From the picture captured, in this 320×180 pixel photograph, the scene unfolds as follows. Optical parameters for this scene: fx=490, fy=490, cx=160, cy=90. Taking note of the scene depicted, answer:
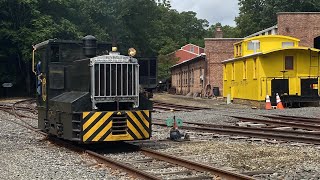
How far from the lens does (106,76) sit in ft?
37.3

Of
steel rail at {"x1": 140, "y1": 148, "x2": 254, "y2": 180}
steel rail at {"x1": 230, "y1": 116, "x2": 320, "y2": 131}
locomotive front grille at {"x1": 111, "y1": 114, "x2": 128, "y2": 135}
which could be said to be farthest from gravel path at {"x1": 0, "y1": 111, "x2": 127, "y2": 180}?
steel rail at {"x1": 230, "y1": 116, "x2": 320, "y2": 131}

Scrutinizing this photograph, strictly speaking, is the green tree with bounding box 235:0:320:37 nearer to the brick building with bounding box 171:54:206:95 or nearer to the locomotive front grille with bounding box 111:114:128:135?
the brick building with bounding box 171:54:206:95

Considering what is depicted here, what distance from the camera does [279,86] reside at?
28.5m

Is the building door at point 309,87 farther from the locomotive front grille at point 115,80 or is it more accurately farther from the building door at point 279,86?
the locomotive front grille at point 115,80

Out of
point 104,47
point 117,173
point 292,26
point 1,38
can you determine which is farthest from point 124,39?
point 117,173

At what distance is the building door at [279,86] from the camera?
28.4 m

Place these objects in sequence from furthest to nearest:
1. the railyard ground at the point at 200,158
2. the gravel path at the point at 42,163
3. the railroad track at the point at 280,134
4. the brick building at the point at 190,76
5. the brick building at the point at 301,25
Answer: the brick building at the point at 190,76
the brick building at the point at 301,25
the railroad track at the point at 280,134
the gravel path at the point at 42,163
the railyard ground at the point at 200,158

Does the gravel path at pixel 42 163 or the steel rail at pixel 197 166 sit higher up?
the steel rail at pixel 197 166

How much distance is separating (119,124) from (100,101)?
697mm

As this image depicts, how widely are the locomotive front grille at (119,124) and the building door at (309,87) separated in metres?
19.7

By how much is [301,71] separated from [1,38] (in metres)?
31.3

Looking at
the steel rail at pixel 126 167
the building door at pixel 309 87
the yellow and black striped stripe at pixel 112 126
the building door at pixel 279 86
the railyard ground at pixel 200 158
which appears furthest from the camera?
the building door at pixel 309 87

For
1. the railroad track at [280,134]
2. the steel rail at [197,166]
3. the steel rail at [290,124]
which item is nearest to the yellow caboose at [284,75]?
the steel rail at [290,124]

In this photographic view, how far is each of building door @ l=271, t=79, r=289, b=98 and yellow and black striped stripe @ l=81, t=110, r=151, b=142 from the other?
18.0 m
